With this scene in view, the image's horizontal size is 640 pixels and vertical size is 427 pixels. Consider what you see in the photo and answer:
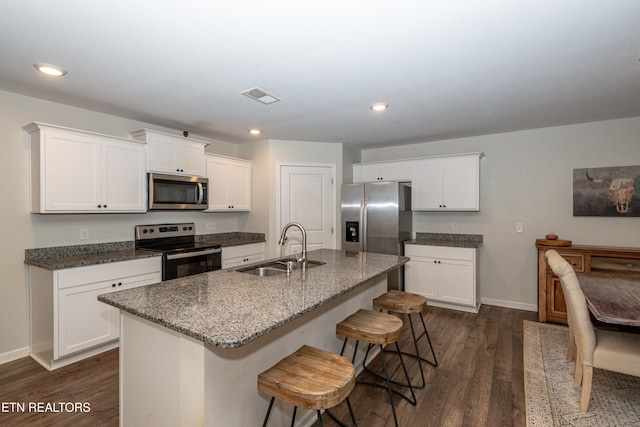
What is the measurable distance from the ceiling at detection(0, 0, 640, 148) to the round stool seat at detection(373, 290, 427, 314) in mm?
1739

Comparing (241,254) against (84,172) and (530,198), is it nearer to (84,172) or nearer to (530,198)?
(84,172)

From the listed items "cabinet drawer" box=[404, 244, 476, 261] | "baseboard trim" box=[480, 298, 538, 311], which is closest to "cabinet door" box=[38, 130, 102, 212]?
"cabinet drawer" box=[404, 244, 476, 261]

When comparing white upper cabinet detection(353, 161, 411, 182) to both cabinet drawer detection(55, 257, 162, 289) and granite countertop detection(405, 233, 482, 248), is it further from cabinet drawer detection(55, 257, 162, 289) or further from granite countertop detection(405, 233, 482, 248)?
cabinet drawer detection(55, 257, 162, 289)

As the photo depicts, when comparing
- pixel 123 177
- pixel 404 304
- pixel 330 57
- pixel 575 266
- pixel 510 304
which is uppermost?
pixel 330 57

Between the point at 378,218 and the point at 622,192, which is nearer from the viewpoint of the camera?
the point at 622,192

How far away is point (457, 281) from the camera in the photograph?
13.3 feet

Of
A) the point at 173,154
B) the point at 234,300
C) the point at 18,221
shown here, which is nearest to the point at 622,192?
the point at 234,300

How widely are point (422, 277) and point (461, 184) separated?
1352mm

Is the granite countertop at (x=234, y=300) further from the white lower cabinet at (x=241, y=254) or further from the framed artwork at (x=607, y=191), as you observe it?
the framed artwork at (x=607, y=191)

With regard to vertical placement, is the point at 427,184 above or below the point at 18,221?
above

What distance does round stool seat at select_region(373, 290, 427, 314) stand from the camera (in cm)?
246

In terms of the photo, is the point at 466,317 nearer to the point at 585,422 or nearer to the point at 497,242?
the point at 497,242

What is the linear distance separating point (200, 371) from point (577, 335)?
2401mm

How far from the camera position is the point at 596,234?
373 centimetres
